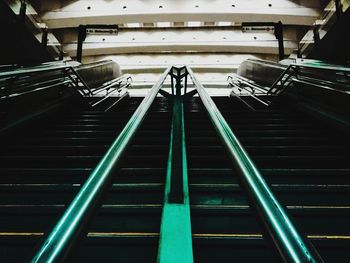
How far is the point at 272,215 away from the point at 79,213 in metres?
0.42

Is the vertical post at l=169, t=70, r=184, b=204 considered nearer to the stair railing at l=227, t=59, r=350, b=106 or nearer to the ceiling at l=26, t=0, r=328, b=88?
the stair railing at l=227, t=59, r=350, b=106

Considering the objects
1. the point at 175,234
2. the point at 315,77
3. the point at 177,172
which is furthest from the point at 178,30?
the point at 175,234

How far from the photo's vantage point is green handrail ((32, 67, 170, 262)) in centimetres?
48

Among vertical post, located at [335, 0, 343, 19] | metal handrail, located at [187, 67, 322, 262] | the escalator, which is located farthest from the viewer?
vertical post, located at [335, 0, 343, 19]

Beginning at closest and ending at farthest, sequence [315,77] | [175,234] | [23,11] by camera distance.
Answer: [175,234] → [315,77] → [23,11]

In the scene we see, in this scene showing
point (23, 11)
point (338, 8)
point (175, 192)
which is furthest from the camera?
point (338, 8)

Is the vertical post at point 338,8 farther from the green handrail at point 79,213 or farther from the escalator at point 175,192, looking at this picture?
the green handrail at point 79,213

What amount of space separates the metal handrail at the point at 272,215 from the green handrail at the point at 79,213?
1.20 ft

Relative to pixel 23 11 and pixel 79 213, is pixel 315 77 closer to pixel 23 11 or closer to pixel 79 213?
pixel 79 213

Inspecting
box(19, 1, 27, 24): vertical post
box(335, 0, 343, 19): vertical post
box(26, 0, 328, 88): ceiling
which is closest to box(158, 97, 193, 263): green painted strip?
box(19, 1, 27, 24): vertical post

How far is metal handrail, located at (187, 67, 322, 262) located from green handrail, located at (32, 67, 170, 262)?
366 mm

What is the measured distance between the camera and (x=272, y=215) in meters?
0.55

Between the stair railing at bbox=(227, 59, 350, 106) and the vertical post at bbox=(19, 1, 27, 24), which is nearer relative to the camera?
the stair railing at bbox=(227, 59, 350, 106)

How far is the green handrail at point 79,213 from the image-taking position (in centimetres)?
48
